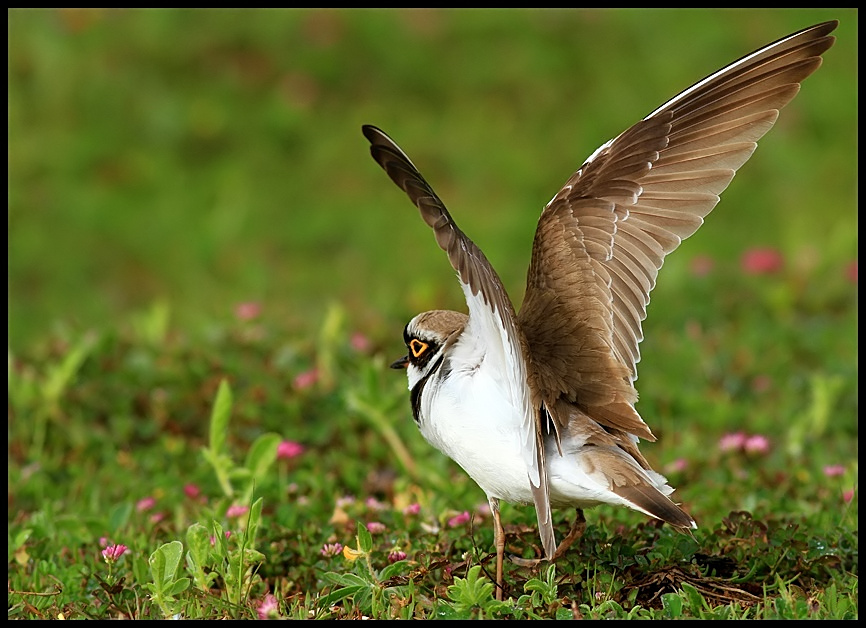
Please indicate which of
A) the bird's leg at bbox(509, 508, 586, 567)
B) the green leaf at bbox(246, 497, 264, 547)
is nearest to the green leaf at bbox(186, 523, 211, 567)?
the green leaf at bbox(246, 497, 264, 547)

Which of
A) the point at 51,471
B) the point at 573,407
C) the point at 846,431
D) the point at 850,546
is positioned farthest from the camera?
the point at 846,431

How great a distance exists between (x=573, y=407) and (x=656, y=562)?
2.03 feet

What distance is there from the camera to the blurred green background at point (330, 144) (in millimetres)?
8820

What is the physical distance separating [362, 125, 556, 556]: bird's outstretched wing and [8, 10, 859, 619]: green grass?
0.35 m

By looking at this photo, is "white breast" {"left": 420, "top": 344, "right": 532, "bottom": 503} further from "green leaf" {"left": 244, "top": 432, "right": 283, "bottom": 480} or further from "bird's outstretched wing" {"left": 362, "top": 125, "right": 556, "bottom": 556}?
"green leaf" {"left": 244, "top": 432, "right": 283, "bottom": 480}

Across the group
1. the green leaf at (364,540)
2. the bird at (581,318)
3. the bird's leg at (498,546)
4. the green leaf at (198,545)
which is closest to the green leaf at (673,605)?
the bird at (581,318)

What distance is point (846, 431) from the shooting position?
6.28 metres

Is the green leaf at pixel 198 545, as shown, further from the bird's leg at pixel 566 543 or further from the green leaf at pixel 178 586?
the bird's leg at pixel 566 543

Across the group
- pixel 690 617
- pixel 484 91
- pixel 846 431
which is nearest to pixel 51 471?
pixel 690 617

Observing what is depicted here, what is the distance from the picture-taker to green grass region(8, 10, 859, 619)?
4.14m

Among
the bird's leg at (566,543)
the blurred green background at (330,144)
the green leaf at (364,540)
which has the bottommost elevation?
the green leaf at (364,540)

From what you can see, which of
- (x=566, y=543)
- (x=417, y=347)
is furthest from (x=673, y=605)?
(x=417, y=347)

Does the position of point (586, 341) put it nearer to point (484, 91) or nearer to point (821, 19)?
point (484, 91)

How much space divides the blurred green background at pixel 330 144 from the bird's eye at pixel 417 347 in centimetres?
375
